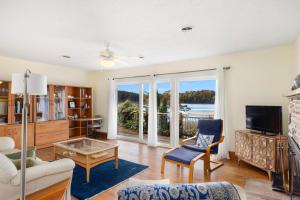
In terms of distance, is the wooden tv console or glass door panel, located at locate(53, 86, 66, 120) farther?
glass door panel, located at locate(53, 86, 66, 120)

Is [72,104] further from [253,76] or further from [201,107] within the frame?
[253,76]

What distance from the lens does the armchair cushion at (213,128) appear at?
3.48m

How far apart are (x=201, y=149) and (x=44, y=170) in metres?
2.55

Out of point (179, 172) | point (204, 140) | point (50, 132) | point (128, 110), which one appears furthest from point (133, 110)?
point (179, 172)

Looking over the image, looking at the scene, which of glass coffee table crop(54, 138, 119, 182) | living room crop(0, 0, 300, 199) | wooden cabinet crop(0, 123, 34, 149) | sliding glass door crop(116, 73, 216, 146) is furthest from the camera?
sliding glass door crop(116, 73, 216, 146)

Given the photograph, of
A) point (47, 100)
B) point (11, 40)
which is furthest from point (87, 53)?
point (47, 100)

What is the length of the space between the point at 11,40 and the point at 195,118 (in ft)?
14.6

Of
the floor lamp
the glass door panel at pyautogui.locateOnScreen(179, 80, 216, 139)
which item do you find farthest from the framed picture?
the floor lamp

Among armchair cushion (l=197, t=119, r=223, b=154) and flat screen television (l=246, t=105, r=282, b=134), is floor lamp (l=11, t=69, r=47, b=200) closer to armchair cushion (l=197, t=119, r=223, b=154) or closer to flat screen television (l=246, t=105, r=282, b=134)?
armchair cushion (l=197, t=119, r=223, b=154)

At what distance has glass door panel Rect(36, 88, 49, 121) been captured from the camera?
4.81 m

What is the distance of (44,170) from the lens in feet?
5.84

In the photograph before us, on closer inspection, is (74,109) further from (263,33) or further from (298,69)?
(298,69)

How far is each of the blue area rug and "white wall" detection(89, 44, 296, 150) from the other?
2.39m

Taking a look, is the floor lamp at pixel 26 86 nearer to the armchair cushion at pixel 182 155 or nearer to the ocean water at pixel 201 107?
the armchair cushion at pixel 182 155
